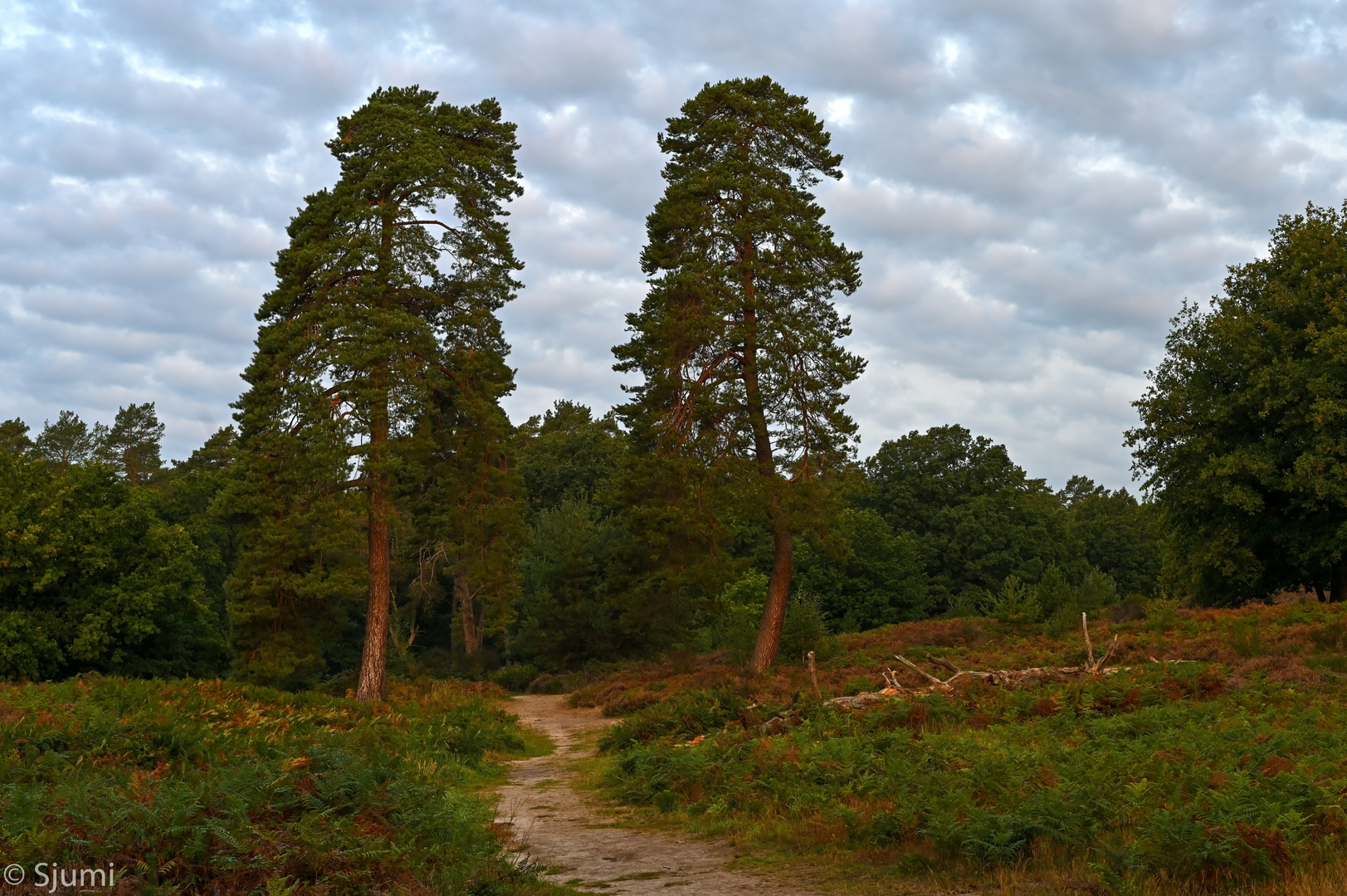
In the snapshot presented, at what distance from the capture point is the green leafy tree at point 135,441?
238 feet

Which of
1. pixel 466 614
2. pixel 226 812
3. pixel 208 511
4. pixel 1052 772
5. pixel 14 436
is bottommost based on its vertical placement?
pixel 1052 772

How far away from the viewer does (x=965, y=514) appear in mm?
62750

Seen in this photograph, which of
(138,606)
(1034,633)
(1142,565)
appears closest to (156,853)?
(1034,633)

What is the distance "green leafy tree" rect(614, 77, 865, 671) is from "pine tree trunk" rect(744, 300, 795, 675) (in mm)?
36

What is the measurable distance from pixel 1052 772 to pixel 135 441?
3085 inches

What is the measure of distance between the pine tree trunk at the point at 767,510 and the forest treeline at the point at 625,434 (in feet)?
0.30

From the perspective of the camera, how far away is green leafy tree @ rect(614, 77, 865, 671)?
26.1m

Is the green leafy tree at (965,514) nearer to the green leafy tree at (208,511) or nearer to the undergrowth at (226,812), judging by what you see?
the green leafy tree at (208,511)

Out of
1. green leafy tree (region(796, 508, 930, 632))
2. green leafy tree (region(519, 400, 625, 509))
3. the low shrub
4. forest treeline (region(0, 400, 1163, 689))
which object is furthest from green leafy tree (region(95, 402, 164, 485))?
the low shrub

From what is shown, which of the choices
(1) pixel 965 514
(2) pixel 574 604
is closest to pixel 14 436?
(2) pixel 574 604

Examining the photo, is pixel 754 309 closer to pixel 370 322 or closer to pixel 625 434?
pixel 625 434

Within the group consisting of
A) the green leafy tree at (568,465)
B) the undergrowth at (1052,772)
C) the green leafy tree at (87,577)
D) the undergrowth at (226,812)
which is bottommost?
the undergrowth at (1052,772)

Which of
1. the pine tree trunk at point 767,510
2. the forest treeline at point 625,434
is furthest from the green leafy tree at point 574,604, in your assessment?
the pine tree trunk at point 767,510

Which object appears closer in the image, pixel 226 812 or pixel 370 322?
pixel 226 812
